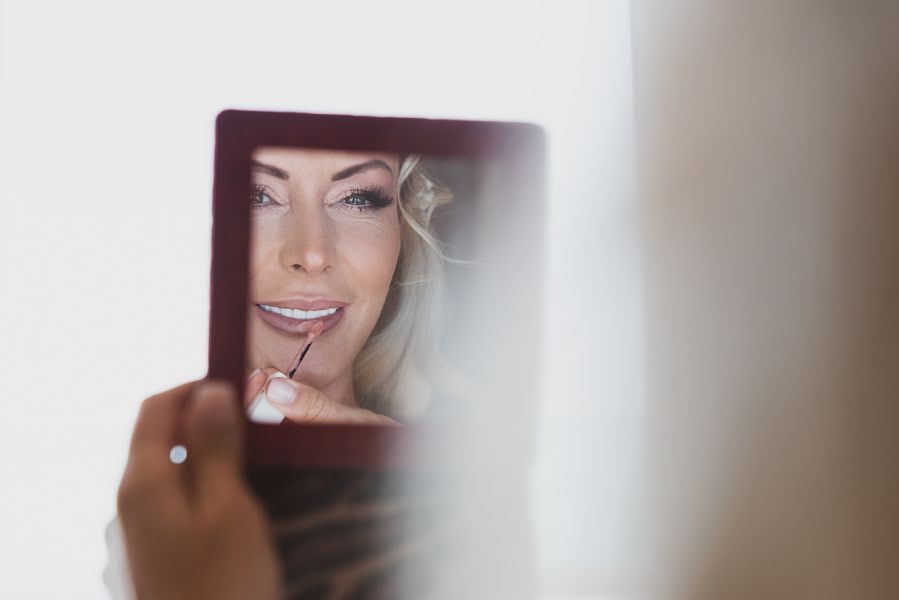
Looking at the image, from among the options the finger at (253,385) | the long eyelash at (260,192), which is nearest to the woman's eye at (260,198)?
the long eyelash at (260,192)

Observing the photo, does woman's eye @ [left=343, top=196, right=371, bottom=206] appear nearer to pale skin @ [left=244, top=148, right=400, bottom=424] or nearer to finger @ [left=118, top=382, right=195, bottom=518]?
pale skin @ [left=244, top=148, right=400, bottom=424]

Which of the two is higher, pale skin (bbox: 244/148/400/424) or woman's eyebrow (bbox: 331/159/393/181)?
woman's eyebrow (bbox: 331/159/393/181)

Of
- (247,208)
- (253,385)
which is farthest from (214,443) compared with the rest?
(247,208)

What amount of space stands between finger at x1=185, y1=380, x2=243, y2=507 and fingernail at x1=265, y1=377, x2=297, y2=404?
0.9 inches

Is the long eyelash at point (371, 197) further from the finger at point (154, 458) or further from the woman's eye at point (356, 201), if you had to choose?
the finger at point (154, 458)

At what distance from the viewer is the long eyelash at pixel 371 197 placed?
1.76ft

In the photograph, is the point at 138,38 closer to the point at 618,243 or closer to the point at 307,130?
the point at 307,130

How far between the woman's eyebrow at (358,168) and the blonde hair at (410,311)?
0.01 meters

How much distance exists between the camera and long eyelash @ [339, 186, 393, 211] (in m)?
0.54

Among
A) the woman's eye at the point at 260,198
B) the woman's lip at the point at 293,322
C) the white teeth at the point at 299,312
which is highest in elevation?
the woman's eye at the point at 260,198

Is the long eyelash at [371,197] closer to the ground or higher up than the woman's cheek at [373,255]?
higher up

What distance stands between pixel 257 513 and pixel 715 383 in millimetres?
407

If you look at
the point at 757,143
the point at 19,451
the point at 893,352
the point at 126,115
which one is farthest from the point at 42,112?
the point at 893,352

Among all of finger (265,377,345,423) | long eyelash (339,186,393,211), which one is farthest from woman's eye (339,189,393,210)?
finger (265,377,345,423)
